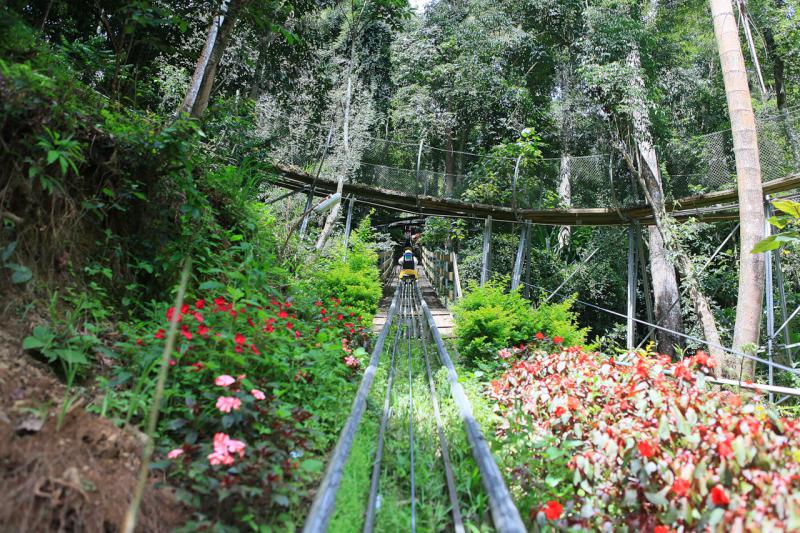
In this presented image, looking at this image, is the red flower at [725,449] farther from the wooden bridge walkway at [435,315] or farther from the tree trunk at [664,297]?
the tree trunk at [664,297]

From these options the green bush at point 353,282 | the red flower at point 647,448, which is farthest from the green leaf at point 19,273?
the green bush at point 353,282

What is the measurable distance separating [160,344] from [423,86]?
881 inches

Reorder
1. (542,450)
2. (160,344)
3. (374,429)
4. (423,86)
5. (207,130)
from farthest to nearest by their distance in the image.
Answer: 1. (423,86)
2. (207,130)
3. (374,429)
4. (542,450)
5. (160,344)

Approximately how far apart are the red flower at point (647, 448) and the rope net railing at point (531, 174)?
413 inches

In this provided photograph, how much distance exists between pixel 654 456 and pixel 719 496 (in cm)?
44

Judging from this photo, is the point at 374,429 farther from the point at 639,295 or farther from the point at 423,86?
the point at 423,86

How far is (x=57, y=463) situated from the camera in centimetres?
204

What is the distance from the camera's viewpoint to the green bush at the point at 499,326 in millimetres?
7801

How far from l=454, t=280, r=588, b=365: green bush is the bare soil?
5.90 metres

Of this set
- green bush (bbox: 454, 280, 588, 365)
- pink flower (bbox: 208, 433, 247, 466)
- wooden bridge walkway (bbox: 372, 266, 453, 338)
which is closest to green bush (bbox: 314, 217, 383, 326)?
wooden bridge walkway (bbox: 372, 266, 453, 338)

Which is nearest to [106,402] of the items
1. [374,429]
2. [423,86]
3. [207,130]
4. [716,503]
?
[374,429]

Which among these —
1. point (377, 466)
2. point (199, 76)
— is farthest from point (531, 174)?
point (377, 466)

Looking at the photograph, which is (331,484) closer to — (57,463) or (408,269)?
(57,463)

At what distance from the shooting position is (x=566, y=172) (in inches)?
621
